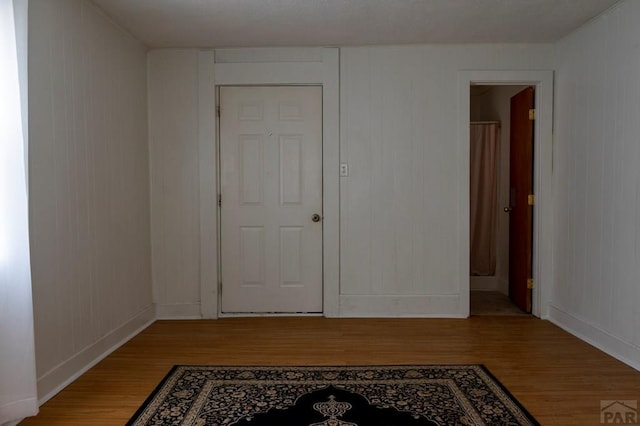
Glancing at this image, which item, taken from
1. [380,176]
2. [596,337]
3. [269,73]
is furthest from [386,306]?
[269,73]

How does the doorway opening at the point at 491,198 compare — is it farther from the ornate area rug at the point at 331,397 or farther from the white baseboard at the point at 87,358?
the white baseboard at the point at 87,358

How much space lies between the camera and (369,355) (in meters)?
3.43

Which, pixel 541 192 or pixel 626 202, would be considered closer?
pixel 626 202

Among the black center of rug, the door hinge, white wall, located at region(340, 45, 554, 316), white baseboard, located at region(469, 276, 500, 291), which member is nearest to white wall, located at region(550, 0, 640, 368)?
the door hinge

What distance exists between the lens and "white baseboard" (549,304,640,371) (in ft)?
10.6

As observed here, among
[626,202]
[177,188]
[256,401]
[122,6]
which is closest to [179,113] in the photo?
[177,188]

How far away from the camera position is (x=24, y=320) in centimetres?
231

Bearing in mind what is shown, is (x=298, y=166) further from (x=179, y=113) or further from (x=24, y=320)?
(x=24, y=320)

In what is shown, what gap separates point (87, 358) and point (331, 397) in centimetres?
176

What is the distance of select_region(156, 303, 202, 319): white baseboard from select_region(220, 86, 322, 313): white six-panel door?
0.85ft

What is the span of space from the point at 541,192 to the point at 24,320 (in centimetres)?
420

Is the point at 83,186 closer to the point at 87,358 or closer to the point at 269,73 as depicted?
the point at 87,358

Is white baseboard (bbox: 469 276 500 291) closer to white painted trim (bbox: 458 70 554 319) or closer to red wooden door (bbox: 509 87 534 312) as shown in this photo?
red wooden door (bbox: 509 87 534 312)

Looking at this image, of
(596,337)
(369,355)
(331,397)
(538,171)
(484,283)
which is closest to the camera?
(331,397)
